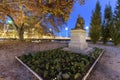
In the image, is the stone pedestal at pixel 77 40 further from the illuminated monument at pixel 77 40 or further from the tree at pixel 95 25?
the tree at pixel 95 25

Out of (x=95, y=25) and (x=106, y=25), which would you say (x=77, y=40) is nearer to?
(x=95, y=25)

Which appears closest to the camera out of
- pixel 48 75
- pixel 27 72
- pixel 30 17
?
pixel 48 75

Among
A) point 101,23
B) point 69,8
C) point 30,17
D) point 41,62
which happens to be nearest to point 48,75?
point 41,62

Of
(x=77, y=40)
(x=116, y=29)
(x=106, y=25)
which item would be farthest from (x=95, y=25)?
(x=77, y=40)

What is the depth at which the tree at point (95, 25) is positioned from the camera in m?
19.4

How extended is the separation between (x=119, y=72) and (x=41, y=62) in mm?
3046

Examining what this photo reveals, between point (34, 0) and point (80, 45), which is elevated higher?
point (34, 0)

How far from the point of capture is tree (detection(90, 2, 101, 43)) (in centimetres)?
1939

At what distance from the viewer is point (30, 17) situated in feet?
53.4

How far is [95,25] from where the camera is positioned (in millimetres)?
19438

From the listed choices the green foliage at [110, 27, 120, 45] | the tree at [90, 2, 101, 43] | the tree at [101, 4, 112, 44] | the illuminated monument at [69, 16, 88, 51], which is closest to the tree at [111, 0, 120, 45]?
the green foliage at [110, 27, 120, 45]

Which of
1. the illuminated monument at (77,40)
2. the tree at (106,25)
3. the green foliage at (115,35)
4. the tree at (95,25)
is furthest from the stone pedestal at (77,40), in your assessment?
the tree at (106,25)

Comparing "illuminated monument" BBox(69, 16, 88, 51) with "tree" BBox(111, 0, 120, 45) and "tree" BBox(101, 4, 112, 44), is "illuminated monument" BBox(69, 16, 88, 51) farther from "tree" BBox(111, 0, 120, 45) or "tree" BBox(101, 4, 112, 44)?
"tree" BBox(101, 4, 112, 44)

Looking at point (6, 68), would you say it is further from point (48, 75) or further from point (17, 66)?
point (48, 75)
